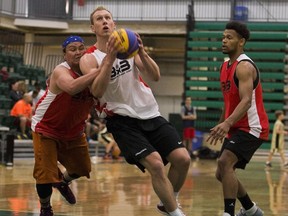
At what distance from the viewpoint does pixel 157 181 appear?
7.03 meters

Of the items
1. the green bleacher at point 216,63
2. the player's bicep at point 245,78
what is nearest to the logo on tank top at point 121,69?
the player's bicep at point 245,78

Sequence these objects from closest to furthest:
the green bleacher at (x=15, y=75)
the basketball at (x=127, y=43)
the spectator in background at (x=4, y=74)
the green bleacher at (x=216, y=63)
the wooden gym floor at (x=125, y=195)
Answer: the basketball at (x=127, y=43) < the wooden gym floor at (x=125, y=195) < the green bleacher at (x=15, y=75) < the spectator in background at (x=4, y=74) < the green bleacher at (x=216, y=63)

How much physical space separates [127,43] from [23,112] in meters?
14.2

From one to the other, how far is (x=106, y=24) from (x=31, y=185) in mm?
5957

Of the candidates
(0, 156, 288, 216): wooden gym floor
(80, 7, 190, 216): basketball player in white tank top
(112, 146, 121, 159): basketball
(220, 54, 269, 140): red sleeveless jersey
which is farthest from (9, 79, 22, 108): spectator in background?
(80, 7, 190, 216): basketball player in white tank top

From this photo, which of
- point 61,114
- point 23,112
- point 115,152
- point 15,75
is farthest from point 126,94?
point 15,75

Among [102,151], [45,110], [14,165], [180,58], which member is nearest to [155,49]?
[180,58]

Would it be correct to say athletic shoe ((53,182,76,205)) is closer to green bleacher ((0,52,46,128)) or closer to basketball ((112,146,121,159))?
green bleacher ((0,52,46,128))

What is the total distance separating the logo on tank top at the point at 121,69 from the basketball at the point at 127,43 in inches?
16.7

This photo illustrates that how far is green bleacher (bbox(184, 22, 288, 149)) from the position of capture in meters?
29.5

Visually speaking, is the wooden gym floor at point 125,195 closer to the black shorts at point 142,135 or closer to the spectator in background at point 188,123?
the black shorts at point 142,135

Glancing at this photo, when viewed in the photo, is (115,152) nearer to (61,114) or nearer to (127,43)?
(61,114)

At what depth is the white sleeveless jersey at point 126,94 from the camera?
7.28 meters

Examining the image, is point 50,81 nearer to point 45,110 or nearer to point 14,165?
point 45,110
